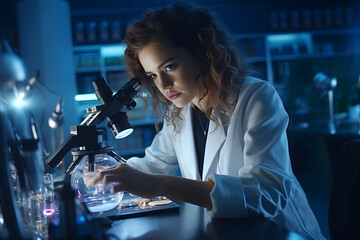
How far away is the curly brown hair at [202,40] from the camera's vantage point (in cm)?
125

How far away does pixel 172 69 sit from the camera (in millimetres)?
1230

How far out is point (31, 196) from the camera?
2.73 feet

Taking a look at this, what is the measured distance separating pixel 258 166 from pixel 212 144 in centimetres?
32

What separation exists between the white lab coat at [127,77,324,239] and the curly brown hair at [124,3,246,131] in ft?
0.21

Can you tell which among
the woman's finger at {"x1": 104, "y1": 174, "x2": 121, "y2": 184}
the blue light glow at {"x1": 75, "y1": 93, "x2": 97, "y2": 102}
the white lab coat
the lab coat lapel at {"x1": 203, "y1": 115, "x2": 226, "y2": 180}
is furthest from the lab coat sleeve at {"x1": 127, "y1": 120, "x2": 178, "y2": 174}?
the blue light glow at {"x1": 75, "y1": 93, "x2": 97, "y2": 102}

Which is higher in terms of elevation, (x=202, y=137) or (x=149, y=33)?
(x=149, y=33)

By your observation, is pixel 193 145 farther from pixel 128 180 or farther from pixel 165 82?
pixel 128 180

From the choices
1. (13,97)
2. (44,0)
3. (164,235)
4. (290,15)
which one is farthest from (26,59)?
(164,235)

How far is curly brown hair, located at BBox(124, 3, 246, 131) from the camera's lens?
1254 mm

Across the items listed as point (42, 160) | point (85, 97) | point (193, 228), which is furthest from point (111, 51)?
point (193, 228)

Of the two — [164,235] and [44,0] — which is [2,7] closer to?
[44,0]

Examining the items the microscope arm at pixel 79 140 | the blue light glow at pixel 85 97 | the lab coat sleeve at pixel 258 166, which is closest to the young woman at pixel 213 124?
the lab coat sleeve at pixel 258 166

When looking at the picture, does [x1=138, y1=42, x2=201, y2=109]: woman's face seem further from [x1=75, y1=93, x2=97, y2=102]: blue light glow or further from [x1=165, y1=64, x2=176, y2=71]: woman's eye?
[x1=75, y1=93, x2=97, y2=102]: blue light glow

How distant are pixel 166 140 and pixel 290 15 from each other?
3.67m
